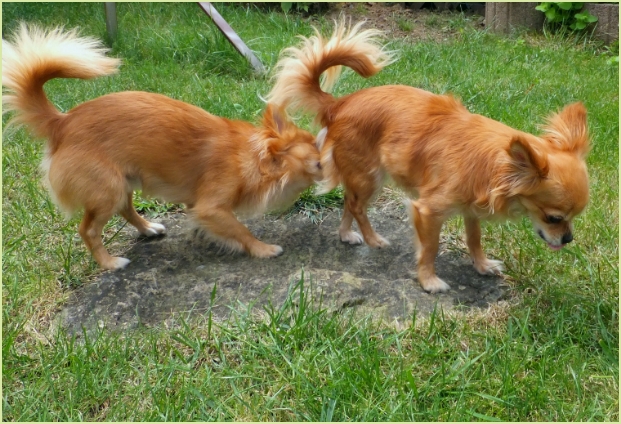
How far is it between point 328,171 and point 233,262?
733mm

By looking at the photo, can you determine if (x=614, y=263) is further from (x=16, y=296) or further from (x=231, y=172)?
(x=16, y=296)

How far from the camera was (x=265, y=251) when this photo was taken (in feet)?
12.0

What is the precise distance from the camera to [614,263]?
11.2 ft

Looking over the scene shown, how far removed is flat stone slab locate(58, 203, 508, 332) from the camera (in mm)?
3162

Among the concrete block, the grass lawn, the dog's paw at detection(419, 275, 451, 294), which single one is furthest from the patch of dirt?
the dog's paw at detection(419, 275, 451, 294)

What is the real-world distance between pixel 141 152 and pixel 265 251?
0.86m

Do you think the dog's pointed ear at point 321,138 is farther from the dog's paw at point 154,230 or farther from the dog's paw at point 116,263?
the dog's paw at point 116,263

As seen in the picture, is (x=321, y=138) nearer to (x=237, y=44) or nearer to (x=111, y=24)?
(x=237, y=44)

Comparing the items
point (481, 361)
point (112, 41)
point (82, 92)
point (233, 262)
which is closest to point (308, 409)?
point (481, 361)

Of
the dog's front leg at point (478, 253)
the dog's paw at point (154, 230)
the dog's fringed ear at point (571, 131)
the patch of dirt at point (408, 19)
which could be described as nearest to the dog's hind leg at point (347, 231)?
the dog's front leg at point (478, 253)

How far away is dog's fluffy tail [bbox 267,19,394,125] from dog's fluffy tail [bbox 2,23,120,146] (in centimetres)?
94

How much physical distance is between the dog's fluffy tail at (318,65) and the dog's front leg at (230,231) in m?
0.73

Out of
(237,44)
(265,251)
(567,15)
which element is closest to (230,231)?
(265,251)

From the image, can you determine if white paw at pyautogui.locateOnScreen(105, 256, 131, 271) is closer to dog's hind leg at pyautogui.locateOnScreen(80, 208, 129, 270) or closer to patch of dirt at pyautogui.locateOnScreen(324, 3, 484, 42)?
dog's hind leg at pyautogui.locateOnScreen(80, 208, 129, 270)
